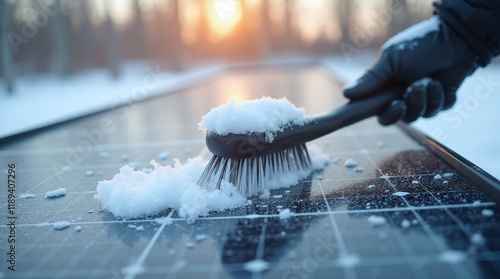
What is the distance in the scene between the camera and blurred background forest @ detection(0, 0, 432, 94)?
48.3 ft

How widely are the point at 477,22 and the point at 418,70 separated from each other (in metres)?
0.42

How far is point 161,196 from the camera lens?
6.15 ft

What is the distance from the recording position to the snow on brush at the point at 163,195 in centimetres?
179

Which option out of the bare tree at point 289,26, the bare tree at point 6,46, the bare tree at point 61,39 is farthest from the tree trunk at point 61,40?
the bare tree at point 289,26

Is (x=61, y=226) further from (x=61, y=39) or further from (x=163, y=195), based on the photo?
(x=61, y=39)

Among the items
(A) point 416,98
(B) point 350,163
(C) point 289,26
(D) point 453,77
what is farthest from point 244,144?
(C) point 289,26

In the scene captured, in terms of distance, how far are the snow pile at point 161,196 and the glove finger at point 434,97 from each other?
1416mm

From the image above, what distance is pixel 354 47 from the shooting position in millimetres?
24969

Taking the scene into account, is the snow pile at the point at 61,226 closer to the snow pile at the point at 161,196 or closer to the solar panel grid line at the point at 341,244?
the snow pile at the point at 161,196

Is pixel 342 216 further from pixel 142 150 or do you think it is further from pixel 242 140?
pixel 142 150

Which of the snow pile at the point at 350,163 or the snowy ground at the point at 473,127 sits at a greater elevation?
the snowy ground at the point at 473,127

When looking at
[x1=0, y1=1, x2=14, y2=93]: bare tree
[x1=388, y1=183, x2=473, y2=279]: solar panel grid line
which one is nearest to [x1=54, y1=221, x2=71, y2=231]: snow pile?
[x1=388, y1=183, x2=473, y2=279]: solar panel grid line

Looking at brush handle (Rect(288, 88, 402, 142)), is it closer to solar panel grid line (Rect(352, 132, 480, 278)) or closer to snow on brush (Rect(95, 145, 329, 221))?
snow on brush (Rect(95, 145, 329, 221))

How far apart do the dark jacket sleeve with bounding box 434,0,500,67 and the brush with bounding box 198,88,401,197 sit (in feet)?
2.90
